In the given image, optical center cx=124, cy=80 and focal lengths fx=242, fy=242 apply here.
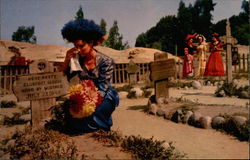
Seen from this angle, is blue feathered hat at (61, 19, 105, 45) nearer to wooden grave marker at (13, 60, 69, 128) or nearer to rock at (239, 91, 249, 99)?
wooden grave marker at (13, 60, 69, 128)

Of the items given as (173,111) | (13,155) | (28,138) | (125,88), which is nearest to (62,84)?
(28,138)

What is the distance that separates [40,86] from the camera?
16.8 ft

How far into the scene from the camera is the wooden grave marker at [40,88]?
5.01 metres

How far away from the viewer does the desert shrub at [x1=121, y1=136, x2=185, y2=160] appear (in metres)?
3.62

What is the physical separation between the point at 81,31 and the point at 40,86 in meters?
1.47

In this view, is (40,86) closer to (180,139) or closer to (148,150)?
(148,150)

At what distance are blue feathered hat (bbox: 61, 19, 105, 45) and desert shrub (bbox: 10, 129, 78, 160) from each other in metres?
2.01

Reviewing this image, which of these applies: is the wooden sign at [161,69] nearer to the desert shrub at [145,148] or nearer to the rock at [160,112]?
the rock at [160,112]

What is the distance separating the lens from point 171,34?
39.8 metres

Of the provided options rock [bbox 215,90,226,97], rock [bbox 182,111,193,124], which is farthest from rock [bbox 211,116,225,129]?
rock [bbox 215,90,226,97]

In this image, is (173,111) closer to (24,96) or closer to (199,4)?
(24,96)

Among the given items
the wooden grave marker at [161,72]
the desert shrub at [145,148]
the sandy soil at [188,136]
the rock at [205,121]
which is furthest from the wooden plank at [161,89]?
the desert shrub at [145,148]

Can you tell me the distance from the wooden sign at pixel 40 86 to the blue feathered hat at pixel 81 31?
87 centimetres

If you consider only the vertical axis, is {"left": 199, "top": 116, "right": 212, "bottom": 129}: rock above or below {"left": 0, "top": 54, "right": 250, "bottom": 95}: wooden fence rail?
below
